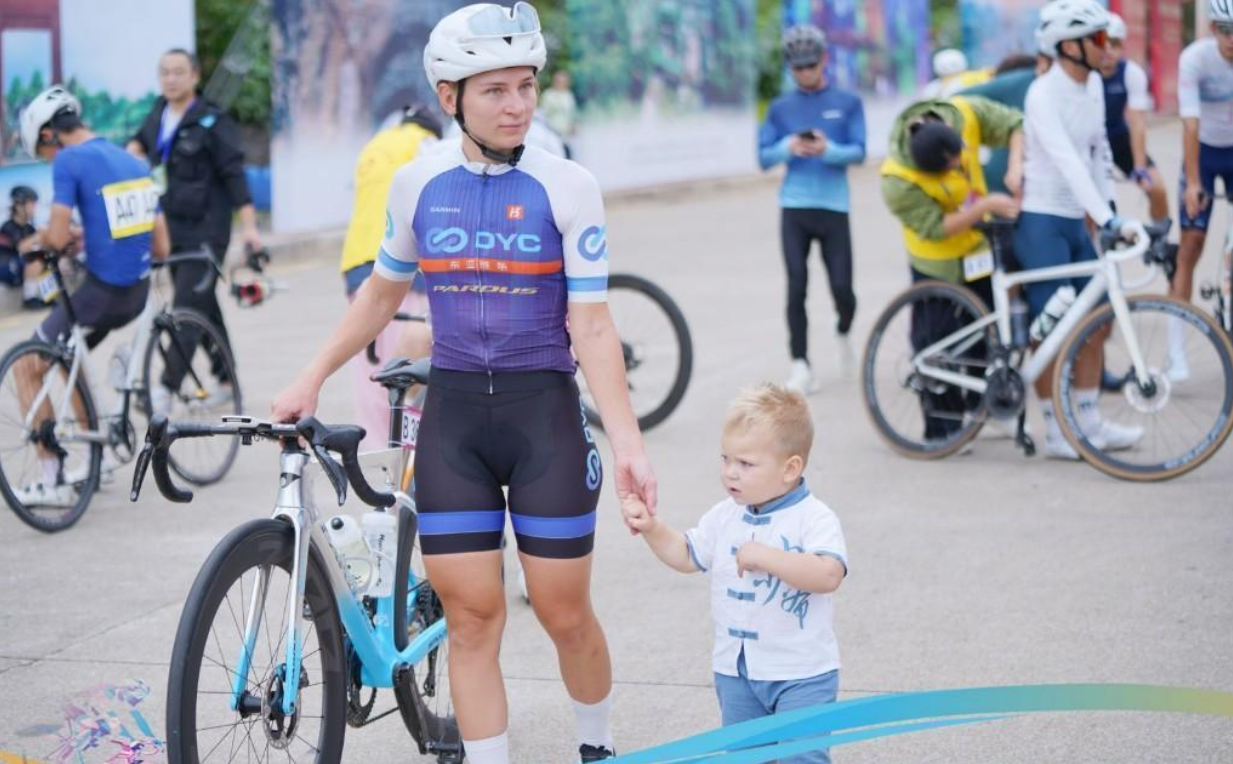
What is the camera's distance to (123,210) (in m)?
8.07

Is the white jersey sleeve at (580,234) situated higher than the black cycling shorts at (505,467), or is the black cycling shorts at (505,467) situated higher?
the white jersey sleeve at (580,234)

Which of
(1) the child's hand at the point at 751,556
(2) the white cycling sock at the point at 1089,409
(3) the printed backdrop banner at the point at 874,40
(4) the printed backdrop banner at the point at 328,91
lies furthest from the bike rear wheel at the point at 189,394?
(3) the printed backdrop banner at the point at 874,40

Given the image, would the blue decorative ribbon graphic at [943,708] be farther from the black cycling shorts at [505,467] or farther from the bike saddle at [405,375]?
the bike saddle at [405,375]

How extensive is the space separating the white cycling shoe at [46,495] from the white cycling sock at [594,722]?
400 centimetres

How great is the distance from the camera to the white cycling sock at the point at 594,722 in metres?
4.42

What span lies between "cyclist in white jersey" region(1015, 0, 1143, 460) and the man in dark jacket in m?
4.20

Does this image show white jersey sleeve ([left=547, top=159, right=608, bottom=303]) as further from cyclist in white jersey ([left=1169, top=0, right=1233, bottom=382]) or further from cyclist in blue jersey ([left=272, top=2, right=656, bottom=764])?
cyclist in white jersey ([left=1169, top=0, right=1233, bottom=382])

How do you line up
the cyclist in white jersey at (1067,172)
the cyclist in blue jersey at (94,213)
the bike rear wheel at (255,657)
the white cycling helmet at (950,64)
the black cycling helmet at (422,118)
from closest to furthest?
the bike rear wheel at (255,657) → the black cycling helmet at (422,118) → the cyclist in blue jersey at (94,213) → the cyclist in white jersey at (1067,172) → the white cycling helmet at (950,64)

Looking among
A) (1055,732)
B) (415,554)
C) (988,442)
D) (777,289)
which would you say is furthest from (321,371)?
(777,289)

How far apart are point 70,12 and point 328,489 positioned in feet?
30.0

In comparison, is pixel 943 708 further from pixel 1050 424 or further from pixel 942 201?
pixel 942 201

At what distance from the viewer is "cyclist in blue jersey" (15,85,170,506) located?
7949mm

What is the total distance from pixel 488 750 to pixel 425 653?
1.65ft

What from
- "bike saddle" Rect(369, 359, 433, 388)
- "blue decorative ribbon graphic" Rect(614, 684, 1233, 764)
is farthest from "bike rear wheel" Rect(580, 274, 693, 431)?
"bike saddle" Rect(369, 359, 433, 388)
